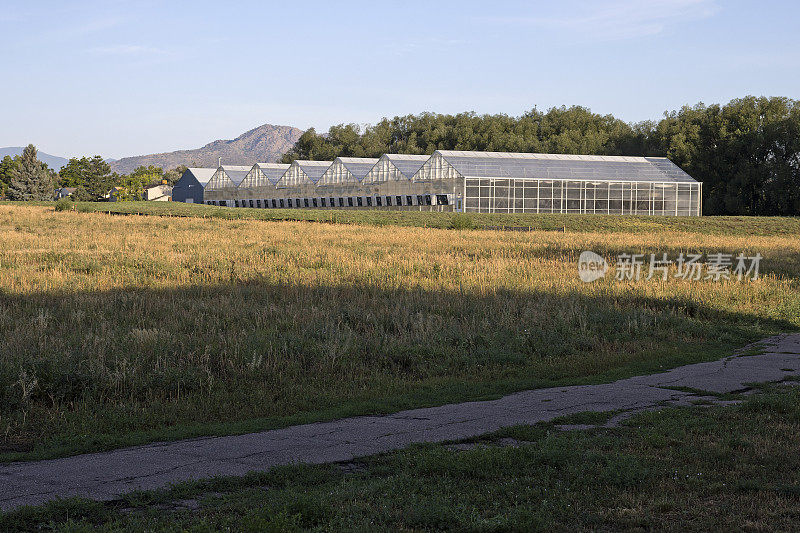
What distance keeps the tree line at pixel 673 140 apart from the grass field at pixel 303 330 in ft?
173

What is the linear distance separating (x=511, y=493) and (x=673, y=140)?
9032cm

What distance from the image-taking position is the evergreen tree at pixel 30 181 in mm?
124188

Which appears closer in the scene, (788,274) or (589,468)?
(589,468)

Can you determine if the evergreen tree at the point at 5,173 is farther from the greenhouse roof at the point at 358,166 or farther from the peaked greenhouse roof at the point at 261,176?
the greenhouse roof at the point at 358,166

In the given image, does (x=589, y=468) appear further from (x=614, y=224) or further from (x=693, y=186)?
(x=693, y=186)

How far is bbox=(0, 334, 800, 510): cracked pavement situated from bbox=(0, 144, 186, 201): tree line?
12528cm

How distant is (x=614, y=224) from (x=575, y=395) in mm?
51360

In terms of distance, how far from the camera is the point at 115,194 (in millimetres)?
151875

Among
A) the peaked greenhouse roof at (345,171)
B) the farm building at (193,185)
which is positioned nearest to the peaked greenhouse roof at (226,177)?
the farm building at (193,185)

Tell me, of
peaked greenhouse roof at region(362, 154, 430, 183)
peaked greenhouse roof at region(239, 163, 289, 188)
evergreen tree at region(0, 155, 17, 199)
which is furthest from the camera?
evergreen tree at region(0, 155, 17, 199)

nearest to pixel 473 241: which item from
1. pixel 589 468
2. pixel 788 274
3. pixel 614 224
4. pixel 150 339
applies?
→ pixel 788 274

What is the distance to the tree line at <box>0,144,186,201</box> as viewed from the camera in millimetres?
125500
